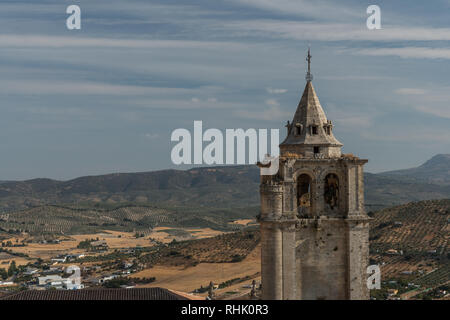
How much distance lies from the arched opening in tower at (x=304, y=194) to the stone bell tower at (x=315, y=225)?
0.21 m

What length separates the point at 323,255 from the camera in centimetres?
2419

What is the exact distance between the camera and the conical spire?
80.2 ft

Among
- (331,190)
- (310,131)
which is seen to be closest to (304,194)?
(331,190)

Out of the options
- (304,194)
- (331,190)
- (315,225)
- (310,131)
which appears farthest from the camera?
(304,194)

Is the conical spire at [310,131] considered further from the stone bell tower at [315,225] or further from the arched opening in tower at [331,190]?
the arched opening in tower at [331,190]

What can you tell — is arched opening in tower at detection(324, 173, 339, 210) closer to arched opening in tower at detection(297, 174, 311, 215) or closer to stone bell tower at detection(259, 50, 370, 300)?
stone bell tower at detection(259, 50, 370, 300)

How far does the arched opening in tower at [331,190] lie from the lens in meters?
24.6

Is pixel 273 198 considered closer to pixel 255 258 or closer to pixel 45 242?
pixel 255 258

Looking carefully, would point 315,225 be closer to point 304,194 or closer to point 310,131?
point 304,194

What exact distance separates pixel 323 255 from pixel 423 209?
98.0 meters

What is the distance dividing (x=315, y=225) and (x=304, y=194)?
79.0 inches

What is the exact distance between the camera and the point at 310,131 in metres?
24.6

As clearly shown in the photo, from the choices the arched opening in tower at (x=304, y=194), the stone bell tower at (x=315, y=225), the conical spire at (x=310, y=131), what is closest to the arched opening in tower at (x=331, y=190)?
the stone bell tower at (x=315, y=225)
